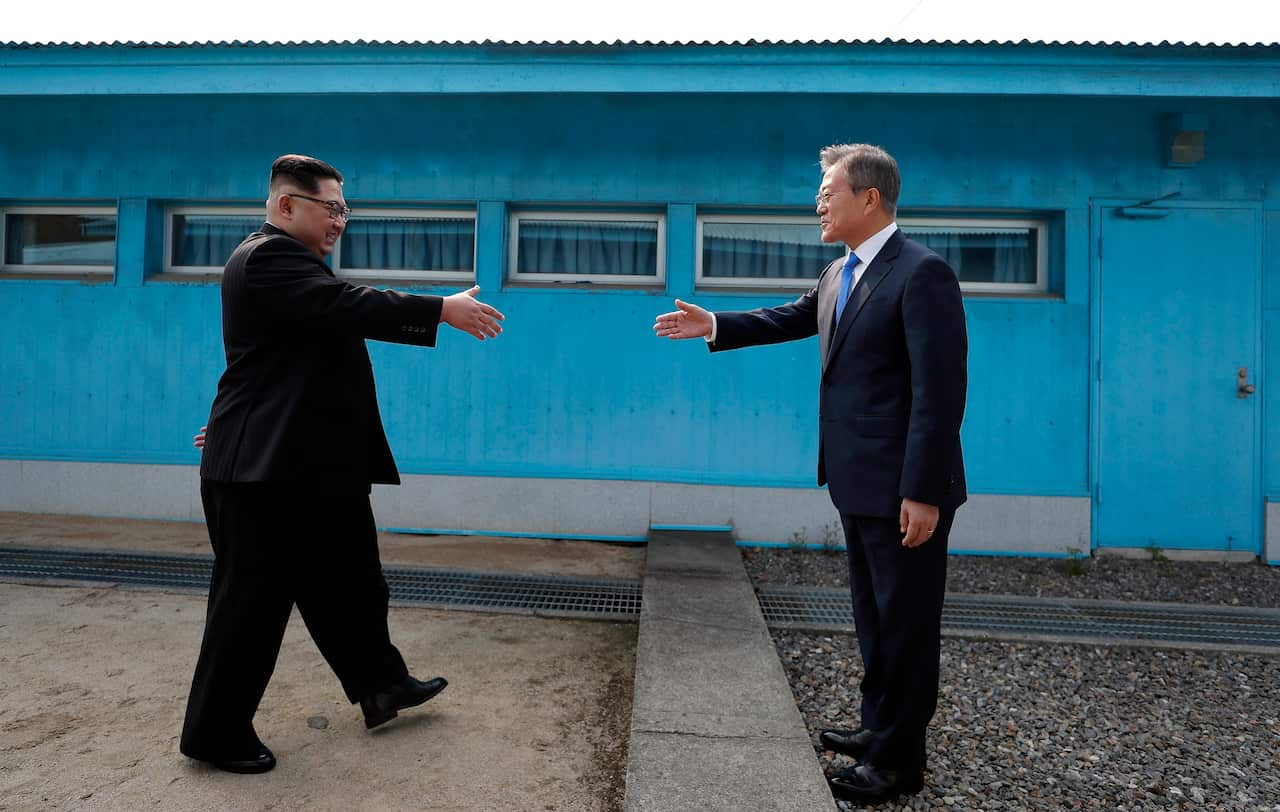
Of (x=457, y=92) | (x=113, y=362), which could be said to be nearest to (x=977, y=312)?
(x=457, y=92)

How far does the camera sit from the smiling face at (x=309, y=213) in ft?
7.92

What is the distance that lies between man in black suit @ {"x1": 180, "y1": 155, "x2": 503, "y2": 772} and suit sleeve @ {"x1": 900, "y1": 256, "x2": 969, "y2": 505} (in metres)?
1.15

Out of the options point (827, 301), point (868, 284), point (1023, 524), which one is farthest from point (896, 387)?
point (1023, 524)

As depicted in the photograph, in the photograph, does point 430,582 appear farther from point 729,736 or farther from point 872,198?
point 872,198

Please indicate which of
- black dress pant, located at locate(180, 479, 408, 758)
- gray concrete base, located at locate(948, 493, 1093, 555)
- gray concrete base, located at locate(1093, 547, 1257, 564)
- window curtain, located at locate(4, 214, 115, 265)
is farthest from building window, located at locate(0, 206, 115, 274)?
gray concrete base, located at locate(1093, 547, 1257, 564)

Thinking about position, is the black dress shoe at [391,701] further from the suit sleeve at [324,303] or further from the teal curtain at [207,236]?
the teal curtain at [207,236]

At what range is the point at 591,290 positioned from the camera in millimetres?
5574

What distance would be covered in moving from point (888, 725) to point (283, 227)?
235 cm

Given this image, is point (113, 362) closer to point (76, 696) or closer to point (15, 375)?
point (15, 375)

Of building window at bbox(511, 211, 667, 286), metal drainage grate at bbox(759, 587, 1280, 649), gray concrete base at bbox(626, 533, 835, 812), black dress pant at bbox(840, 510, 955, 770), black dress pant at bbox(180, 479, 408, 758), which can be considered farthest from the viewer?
building window at bbox(511, 211, 667, 286)

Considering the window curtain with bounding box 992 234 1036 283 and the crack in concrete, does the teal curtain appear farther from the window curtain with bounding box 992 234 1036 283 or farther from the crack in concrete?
the window curtain with bounding box 992 234 1036 283

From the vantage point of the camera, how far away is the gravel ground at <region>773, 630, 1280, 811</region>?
236 centimetres

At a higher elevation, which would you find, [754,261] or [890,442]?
[754,261]

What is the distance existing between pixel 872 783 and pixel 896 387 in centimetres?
112
